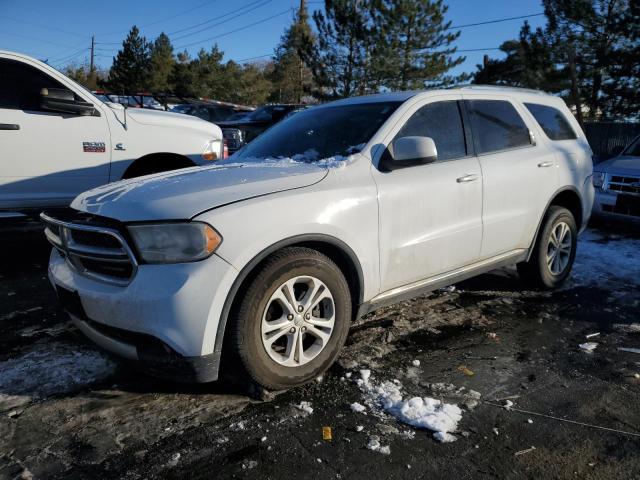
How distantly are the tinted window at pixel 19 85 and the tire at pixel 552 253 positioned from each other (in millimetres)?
4769

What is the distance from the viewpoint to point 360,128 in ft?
11.4

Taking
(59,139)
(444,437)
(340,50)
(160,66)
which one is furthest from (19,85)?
(160,66)

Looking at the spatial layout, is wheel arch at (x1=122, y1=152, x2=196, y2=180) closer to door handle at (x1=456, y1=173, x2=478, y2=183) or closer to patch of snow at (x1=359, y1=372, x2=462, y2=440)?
door handle at (x1=456, y1=173, x2=478, y2=183)

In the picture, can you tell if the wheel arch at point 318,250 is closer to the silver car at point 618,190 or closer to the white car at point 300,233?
A: the white car at point 300,233

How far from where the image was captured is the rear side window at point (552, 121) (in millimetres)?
4539

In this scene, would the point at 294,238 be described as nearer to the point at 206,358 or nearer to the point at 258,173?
the point at 258,173

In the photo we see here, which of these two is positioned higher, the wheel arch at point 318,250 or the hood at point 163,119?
the hood at point 163,119

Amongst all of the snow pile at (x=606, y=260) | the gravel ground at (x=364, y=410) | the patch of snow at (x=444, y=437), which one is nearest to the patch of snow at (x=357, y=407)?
the gravel ground at (x=364, y=410)

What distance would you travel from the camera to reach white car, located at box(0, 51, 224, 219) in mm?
4805

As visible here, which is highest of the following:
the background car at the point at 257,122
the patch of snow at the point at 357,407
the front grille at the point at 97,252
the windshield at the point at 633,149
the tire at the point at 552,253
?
the background car at the point at 257,122

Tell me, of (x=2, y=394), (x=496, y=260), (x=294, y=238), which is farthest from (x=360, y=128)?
(x=2, y=394)

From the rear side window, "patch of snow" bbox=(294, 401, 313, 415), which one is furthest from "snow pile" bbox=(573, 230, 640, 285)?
"patch of snow" bbox=(294, 401, 313, 415)

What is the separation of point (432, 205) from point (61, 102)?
368 cm

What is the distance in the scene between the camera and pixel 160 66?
46.0 meters
